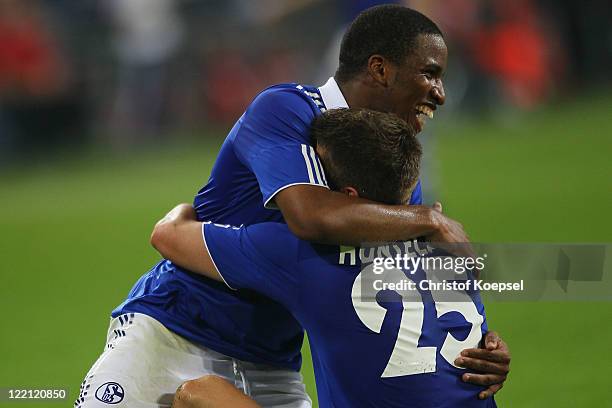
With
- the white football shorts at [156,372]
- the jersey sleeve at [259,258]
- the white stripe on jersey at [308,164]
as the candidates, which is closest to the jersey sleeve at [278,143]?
the white stripe on jersey at [308,164]

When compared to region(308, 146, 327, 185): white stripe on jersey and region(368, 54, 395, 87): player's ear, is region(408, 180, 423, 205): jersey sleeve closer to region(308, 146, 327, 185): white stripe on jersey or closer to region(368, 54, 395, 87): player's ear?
region(368, 54, 395, 87): player's ear

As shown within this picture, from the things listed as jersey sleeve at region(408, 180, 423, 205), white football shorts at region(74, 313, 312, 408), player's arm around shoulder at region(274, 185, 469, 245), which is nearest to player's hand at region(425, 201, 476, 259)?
player's arm around shoulder at region(274, 185, 469, 245)

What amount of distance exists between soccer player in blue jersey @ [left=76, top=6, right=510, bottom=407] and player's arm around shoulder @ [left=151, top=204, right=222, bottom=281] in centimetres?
14

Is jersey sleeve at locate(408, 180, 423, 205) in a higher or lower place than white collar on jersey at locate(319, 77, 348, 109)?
lower

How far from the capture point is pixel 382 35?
4.08 m

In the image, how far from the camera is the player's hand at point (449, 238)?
3514mm

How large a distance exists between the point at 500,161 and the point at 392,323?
10079mm

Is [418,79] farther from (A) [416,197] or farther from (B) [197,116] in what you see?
(B) [197,116]

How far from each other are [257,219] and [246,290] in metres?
0.28

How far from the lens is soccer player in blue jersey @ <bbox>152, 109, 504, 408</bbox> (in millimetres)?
3406

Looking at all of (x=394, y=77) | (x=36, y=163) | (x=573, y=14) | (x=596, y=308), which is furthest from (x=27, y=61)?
(x=394, y=77)

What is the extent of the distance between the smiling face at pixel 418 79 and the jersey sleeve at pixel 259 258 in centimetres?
79
